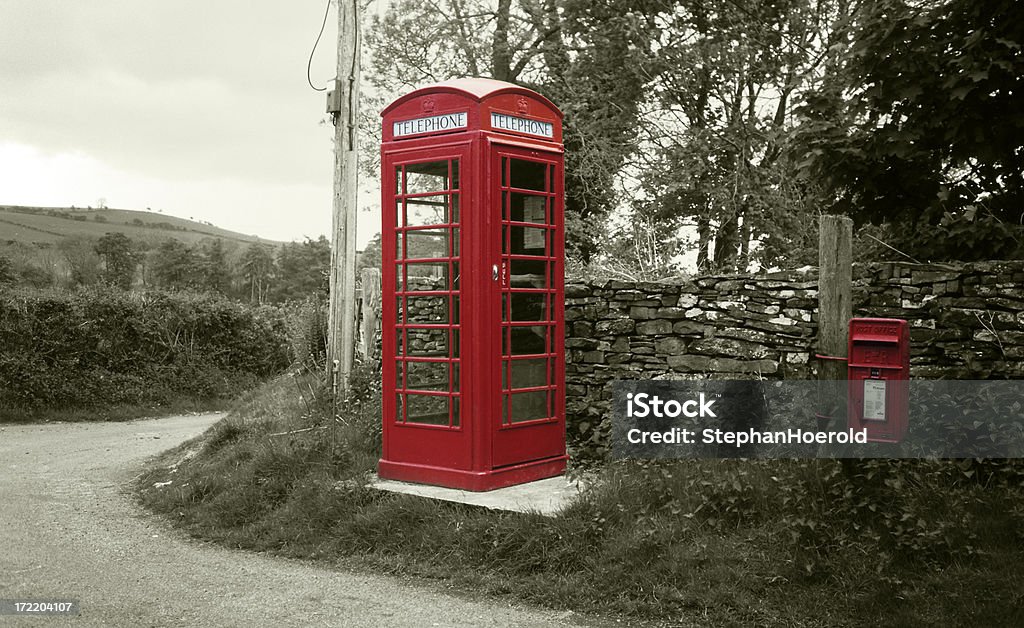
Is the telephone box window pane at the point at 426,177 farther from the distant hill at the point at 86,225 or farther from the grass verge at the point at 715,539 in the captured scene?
the distant hill at the point at 86,225

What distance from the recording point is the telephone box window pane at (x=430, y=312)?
6.62m

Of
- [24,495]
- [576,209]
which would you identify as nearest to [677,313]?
[24,495]

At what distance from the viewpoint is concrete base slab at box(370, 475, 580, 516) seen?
5785 mm

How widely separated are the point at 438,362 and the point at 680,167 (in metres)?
8.41

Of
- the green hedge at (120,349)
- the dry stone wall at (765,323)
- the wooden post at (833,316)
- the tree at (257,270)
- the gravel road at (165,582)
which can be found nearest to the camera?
the gravel road at (165,582)

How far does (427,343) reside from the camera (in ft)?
21.7

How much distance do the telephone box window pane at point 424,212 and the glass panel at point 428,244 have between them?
0.07 metres

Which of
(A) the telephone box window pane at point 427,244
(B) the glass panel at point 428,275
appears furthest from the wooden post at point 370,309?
(A) the telephone box window pane at point 427,244

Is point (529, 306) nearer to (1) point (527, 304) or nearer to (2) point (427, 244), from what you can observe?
(1) point (527, 304)

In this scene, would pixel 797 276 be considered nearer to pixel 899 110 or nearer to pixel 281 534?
pixel 899 110

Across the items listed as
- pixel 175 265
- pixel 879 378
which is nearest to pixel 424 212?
pixel 879 378

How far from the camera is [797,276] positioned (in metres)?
6.82

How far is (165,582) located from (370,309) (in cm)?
493

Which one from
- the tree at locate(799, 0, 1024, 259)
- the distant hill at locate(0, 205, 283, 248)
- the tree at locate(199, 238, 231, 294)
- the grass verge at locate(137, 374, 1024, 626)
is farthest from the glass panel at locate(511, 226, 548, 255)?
the distant hill at locate(0, 205, 283, 248)
